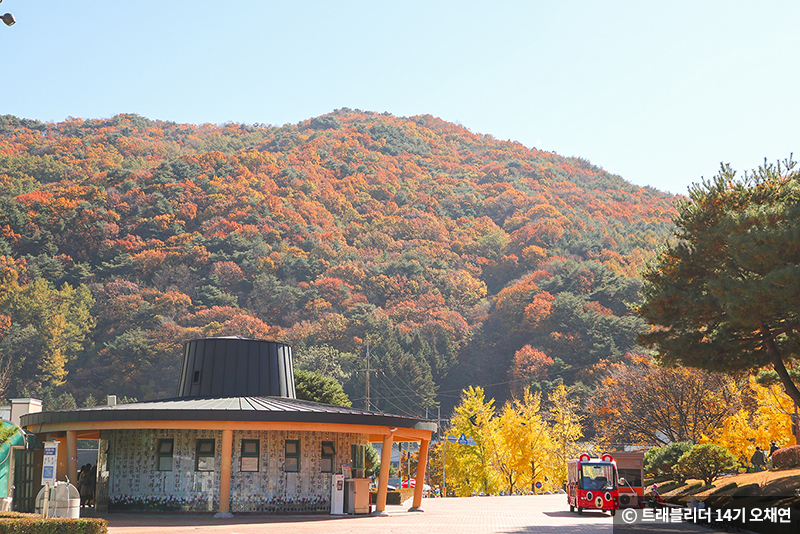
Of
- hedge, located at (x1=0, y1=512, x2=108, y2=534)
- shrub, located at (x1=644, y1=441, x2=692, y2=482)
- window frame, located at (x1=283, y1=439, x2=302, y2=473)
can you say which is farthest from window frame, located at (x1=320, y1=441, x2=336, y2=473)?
shrub, located at (x1=644, y1=441, x2=692, y2=482)

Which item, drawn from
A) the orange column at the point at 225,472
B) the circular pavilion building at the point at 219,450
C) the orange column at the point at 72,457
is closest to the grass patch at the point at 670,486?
the circular pavilion building at the point at 219,450

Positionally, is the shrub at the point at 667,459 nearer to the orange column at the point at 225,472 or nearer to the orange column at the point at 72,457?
the orange column at the point at 225,472

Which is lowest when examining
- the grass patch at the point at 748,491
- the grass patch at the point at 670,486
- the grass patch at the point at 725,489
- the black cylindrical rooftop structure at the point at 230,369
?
the grass patch at the point at 670,486

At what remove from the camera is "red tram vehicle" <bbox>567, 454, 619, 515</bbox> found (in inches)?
1009

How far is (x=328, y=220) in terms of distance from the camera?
11812 cm

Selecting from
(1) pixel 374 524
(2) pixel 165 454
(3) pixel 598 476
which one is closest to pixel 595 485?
(3) pixel 598 476

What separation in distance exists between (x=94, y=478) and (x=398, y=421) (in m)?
12.6

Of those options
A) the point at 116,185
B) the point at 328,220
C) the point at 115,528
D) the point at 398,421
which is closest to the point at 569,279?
the point at 328,220

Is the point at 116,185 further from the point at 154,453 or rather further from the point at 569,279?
the point at 154,453

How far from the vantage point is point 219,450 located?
76.2 ft

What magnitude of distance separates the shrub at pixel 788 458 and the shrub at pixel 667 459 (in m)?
6.24

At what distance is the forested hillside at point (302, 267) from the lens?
87750 millimetres

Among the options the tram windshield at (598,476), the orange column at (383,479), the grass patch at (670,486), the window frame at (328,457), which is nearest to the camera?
the orange column at (383,479)

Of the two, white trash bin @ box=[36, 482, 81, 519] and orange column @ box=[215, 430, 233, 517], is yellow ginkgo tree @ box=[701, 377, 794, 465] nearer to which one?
orange column @ box=[215, 430, 233, 517]
